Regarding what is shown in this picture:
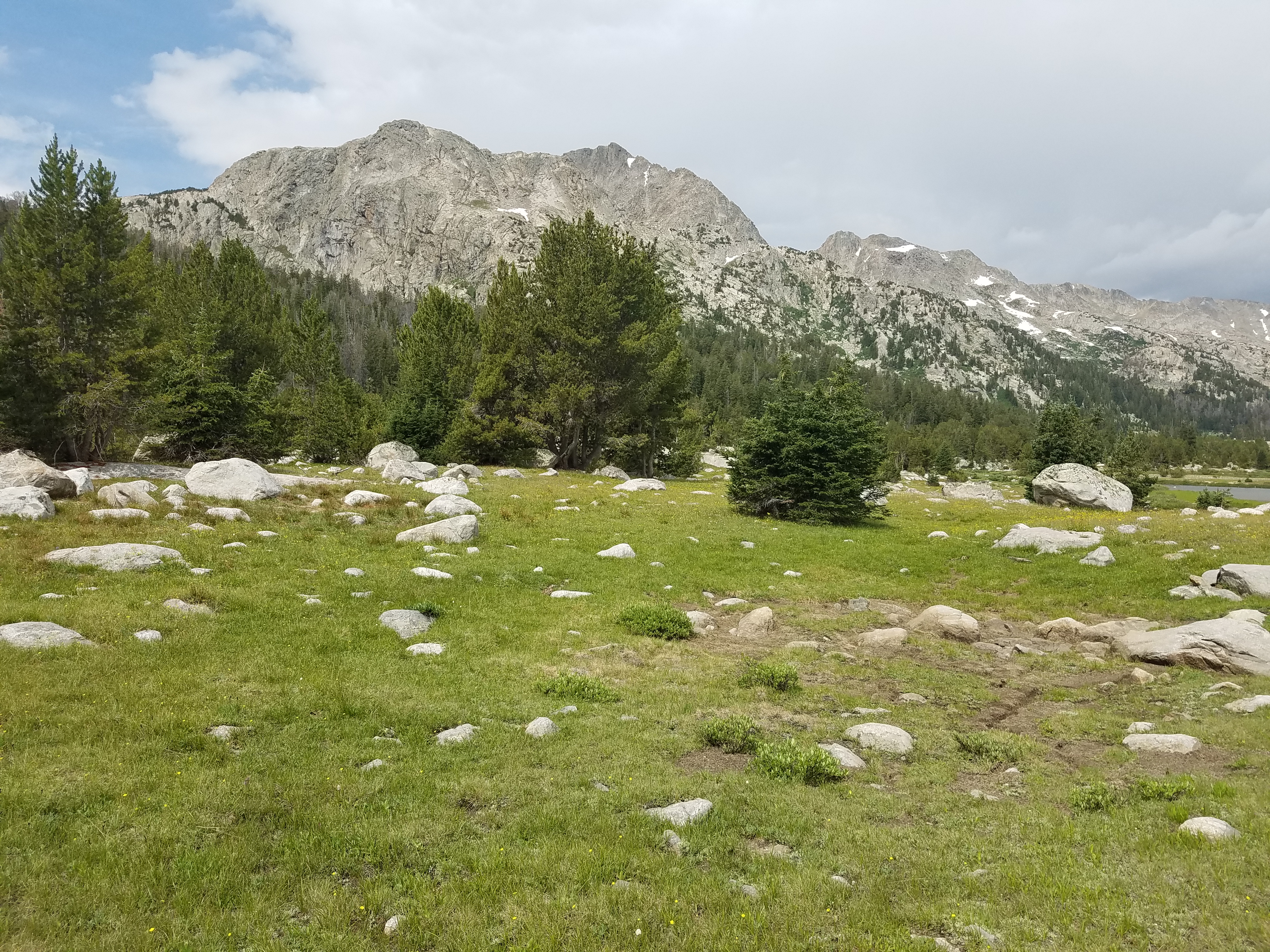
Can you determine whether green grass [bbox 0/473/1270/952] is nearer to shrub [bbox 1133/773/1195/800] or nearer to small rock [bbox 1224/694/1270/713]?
shrub [bbox 1133/773/1195/800]

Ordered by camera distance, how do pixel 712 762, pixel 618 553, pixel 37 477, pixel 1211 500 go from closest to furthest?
pixel 712 762 < pixel 37 477 < pixel 618 553 < pixel 1211 500

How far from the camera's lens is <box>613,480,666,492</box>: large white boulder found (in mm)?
40000

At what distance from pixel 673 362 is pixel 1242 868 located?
1866 inches

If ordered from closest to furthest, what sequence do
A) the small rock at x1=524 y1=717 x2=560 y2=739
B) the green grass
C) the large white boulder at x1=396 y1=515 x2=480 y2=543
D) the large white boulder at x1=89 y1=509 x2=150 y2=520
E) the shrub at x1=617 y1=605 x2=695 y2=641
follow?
1. the green grass
2. the small rock at x1=524 y1=717 x2=560 y2=739
3. the shrub at x1=617 y1=605 x2=695 y2=641
4. the large white boulder at x1=89 y1=509 x2=150 y2=520
5. the large white boulder at x1=396 y1=515 x2=480 y2=543

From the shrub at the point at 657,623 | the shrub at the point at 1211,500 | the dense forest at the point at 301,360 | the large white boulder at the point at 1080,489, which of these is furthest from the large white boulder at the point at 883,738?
the shrub at the point at 1211,500

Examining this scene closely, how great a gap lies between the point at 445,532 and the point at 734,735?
14.8 metres

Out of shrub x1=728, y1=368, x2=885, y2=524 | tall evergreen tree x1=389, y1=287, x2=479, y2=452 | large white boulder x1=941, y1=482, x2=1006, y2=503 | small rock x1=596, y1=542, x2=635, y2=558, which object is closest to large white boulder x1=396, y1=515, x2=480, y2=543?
small rock x1=596, y1=542, x2=635, y2=558

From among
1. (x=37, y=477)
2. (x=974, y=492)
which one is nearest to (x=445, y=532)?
(x=37, y=477)

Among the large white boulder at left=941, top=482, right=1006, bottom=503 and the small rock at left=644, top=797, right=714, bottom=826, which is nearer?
the small rock at left=644, top=797, right=714, bottom=826

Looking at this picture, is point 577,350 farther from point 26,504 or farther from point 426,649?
point 426,649

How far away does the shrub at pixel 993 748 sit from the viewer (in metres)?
9.26

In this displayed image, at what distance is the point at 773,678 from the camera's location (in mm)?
12023

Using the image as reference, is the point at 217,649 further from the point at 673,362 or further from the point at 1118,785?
the point at 673,362

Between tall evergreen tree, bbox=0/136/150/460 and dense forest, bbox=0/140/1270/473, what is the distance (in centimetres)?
9
